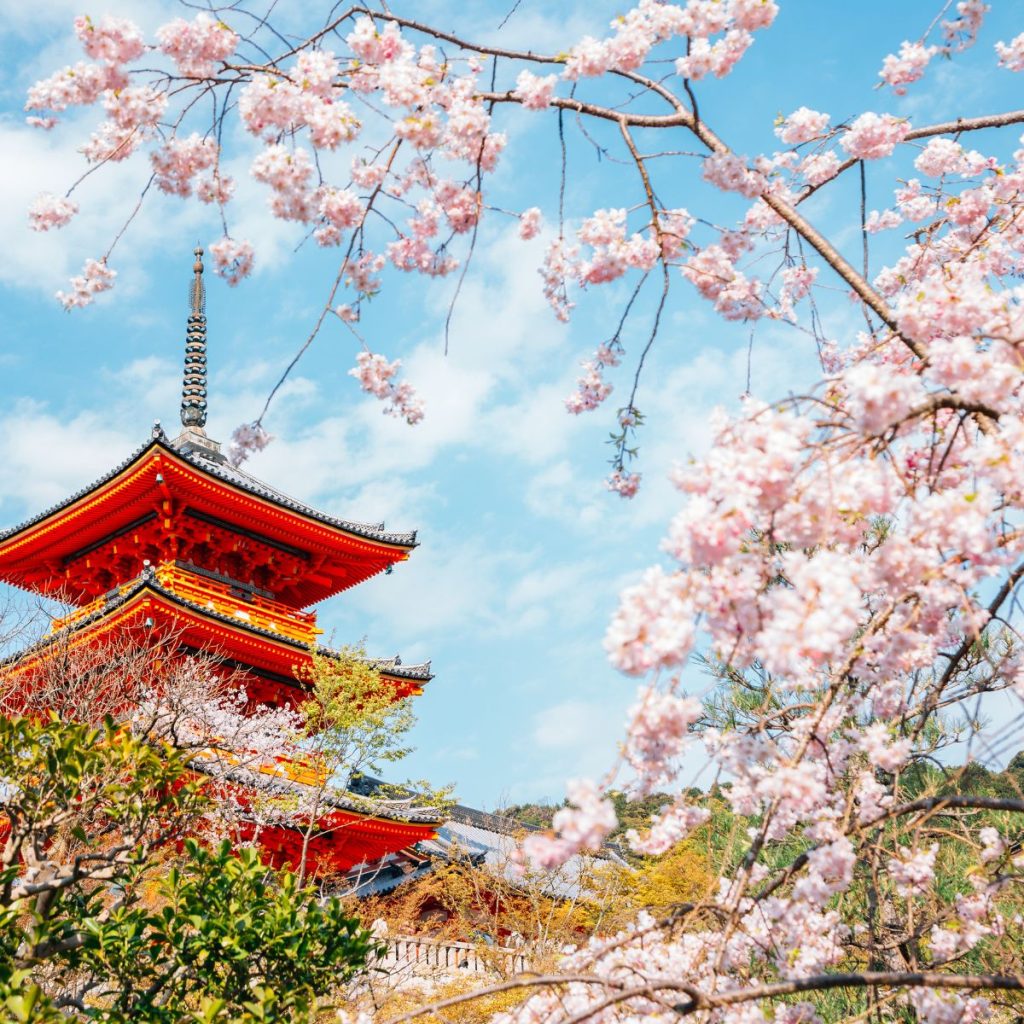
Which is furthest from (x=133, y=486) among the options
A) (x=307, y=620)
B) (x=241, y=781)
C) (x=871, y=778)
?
(x=871, y=778)

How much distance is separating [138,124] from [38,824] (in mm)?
3110

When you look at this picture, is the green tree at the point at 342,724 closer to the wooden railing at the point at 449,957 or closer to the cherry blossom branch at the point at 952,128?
the wooden railing at the point at 449,957

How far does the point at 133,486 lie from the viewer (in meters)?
14.8

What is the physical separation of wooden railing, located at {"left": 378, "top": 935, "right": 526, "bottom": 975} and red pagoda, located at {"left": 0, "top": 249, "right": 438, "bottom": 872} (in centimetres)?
148

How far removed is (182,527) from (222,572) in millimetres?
1049

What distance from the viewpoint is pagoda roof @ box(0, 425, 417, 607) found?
14.7 metres

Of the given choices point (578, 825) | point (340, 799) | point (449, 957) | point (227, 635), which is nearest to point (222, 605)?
point (227, 635)

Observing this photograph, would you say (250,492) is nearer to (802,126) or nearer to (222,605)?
(222,605)

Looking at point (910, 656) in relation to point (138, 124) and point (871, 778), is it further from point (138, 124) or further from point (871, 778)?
point (138, 124)

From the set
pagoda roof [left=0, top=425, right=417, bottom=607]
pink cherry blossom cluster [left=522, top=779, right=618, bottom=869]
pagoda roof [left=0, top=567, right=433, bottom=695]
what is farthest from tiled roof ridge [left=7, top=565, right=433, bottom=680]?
pink cherry blossom cluster [left=522, top=779, right=618, bottom=869]

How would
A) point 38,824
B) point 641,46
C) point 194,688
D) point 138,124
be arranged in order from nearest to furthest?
point 641,46
point 138,124
point 38,824
point 194,688

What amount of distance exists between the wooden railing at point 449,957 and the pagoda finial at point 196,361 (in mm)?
10525

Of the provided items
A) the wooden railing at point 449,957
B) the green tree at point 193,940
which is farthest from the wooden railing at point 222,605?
the green tree at point 193,940

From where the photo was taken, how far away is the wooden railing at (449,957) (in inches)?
474
